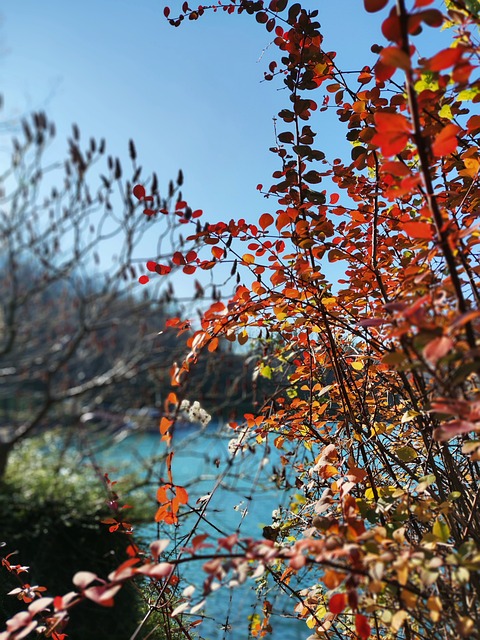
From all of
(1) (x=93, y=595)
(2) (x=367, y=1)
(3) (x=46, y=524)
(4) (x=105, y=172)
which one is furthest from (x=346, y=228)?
(4) (x=105, y=172)

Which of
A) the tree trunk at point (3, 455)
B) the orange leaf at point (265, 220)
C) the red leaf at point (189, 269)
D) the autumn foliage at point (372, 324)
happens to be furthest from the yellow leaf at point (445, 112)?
the tree trunk at point (3, 455)

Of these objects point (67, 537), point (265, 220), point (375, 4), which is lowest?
point (67, 537)

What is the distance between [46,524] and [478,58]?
3.38m

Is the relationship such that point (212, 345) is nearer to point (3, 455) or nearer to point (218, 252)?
point (218, 252)

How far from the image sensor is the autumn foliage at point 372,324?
0.74 m

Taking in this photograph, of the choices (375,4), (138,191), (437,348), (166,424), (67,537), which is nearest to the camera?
(437,348)

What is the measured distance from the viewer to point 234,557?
2.47ft

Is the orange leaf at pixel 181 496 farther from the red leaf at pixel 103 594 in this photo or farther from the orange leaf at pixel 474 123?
the orange leaf at pixel 474 123

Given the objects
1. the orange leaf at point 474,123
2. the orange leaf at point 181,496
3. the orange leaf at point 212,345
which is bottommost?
the orange leaf at point 181,496

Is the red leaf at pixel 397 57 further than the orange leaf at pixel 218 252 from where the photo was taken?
No

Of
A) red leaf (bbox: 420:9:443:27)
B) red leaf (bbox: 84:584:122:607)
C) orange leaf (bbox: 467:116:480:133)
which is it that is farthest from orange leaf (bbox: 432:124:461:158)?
red leaf (bbox: 84:584:122:607)

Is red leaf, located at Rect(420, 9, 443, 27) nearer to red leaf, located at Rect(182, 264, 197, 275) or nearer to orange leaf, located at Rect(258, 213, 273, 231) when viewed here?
orange leaf, located at Rect(258, 213, 273, 231)

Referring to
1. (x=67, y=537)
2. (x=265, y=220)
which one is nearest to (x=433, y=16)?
(x=265, y=220)

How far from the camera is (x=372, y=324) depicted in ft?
2.52
